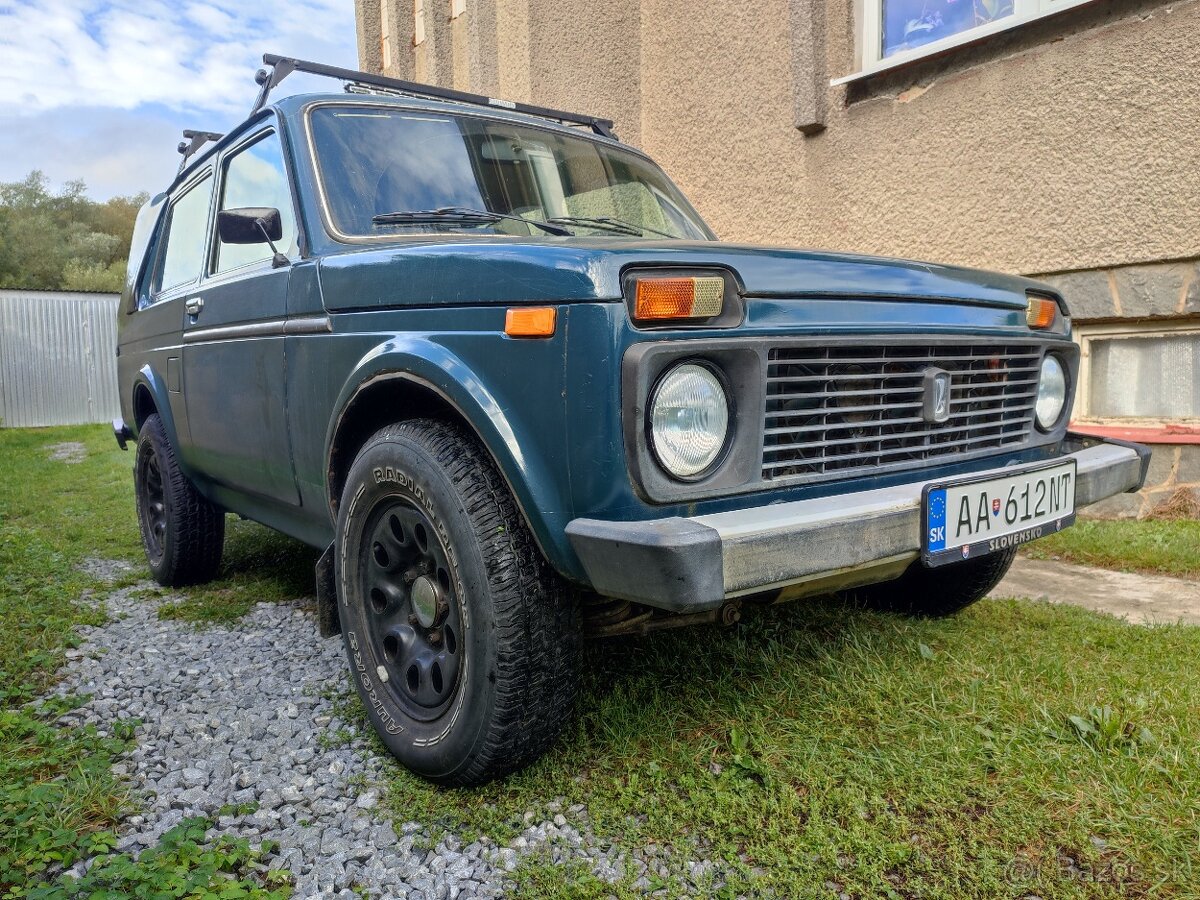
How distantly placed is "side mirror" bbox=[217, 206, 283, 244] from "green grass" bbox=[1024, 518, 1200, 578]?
3.71 metres

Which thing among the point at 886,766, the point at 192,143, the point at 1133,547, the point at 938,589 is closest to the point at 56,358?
the point at 192,143

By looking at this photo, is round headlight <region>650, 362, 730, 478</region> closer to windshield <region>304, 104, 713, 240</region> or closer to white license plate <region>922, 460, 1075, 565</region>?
white license plate <region>922, 460, 1075, 565</region>

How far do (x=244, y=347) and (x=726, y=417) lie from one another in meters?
1.96

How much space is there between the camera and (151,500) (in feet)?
14.8

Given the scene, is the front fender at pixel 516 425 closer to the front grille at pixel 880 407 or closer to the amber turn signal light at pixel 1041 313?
the front grille at pixel 880 407

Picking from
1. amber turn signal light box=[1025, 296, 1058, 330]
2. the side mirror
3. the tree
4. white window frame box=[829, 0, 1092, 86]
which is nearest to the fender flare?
the side mirror

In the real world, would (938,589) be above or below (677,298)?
below

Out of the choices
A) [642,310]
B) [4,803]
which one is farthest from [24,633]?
[642,310]

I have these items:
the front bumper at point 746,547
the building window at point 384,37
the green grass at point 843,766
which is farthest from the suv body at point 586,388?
the building window at point 384,37

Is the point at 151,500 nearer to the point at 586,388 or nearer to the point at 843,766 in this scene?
the point at 586,388

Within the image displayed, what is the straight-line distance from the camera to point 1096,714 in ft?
7.63

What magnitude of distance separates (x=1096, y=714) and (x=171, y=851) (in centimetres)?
223

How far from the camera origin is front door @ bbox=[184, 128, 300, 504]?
293 cm

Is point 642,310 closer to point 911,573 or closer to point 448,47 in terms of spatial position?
point 911,573
